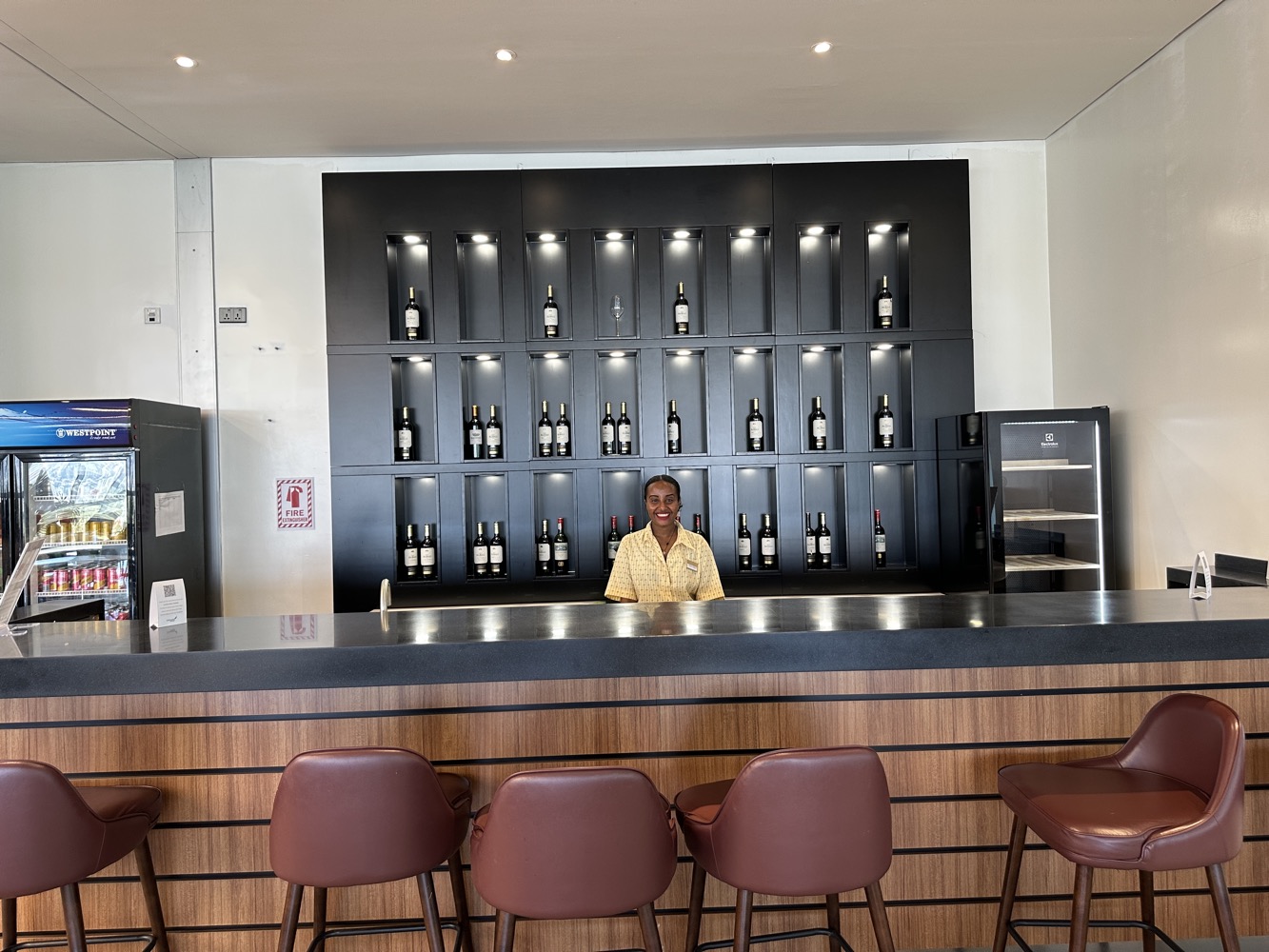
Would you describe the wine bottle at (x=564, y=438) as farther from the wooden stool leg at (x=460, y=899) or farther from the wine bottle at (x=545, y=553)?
the wooden stool leg at (x=460, y=899)

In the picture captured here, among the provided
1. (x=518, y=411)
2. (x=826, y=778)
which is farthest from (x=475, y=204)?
(x=826, y=778)

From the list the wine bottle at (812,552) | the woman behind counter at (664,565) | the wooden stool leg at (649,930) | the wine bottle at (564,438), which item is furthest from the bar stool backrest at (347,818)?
the wine bottle at (812,552)

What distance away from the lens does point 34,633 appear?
2453mm

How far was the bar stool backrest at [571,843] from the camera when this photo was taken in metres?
1.62

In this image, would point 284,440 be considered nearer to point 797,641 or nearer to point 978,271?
point 797,641

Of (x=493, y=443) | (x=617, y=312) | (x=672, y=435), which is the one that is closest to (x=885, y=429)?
(x=672, y=435)

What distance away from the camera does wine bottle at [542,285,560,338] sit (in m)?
4.44

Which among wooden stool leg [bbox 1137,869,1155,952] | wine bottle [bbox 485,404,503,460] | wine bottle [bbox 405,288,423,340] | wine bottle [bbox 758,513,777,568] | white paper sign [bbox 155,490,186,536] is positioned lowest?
wooden stool leg [bbox 1137,869,1155,952]

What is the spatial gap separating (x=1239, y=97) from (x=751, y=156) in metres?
2.14

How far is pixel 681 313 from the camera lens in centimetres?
444

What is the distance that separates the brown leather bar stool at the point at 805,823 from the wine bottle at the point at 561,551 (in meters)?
2.75

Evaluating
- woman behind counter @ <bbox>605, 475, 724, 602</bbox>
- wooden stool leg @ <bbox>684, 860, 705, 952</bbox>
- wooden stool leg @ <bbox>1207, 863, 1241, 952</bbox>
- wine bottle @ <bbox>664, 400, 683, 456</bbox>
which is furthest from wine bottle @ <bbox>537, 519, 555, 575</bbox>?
wooden stool leg @ <bbox>1207, 863, 1241, 952</bbox>

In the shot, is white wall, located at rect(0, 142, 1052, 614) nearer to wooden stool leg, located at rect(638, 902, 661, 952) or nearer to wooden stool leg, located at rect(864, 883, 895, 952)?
wooden stool leg, located at rect(638, 902, 661, 952)

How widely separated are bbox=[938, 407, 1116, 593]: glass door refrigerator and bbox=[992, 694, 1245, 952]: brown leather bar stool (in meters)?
1.99
